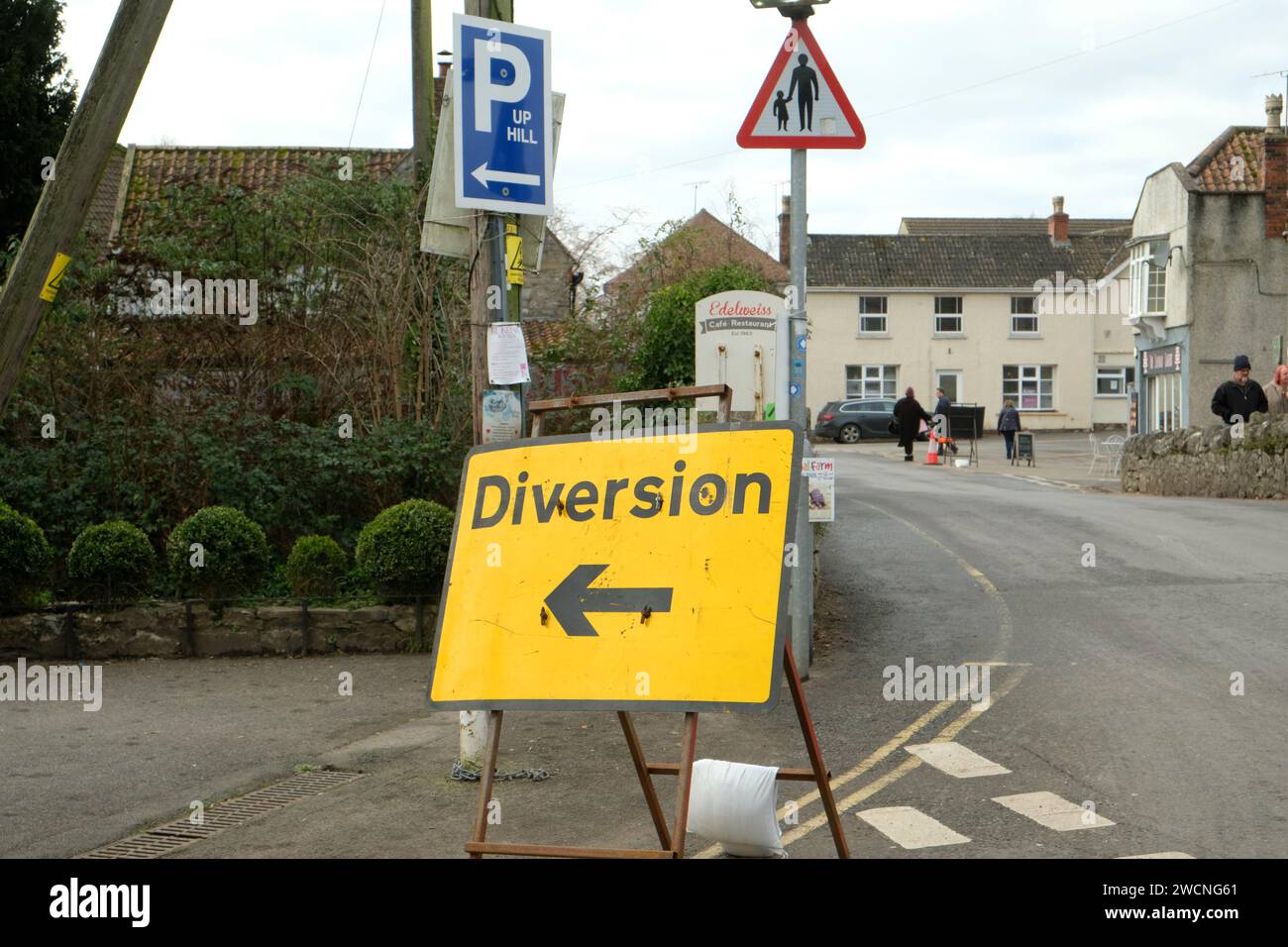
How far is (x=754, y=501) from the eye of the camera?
5105 millimetres

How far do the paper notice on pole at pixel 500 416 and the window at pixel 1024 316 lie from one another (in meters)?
54.6

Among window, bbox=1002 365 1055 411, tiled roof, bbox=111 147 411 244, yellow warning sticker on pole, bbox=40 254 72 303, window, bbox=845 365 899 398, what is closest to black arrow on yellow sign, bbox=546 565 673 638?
yellow warning sticker on pole, bbox=40 254 72 303

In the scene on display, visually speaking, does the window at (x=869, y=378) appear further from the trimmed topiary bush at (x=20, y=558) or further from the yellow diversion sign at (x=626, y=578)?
the yellow diversion sign at (x=626, y=578)

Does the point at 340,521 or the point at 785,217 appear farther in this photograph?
the point at 785,217

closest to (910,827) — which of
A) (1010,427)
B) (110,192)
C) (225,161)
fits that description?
(225,161)

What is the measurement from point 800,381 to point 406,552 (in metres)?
3.57

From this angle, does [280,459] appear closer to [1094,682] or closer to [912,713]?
[912,713]

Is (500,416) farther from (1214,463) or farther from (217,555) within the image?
(1214,463)

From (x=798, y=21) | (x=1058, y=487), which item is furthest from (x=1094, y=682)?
(x=1058, y=487)

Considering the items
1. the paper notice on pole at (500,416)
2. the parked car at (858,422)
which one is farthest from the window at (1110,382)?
the paper notice on pole at (500,416)

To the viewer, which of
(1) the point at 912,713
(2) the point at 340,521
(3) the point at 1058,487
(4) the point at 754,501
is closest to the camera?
(4) the point at 754,501

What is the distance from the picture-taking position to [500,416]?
736cm

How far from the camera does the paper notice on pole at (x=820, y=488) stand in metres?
9.84

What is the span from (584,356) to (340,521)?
4574 millimetres
